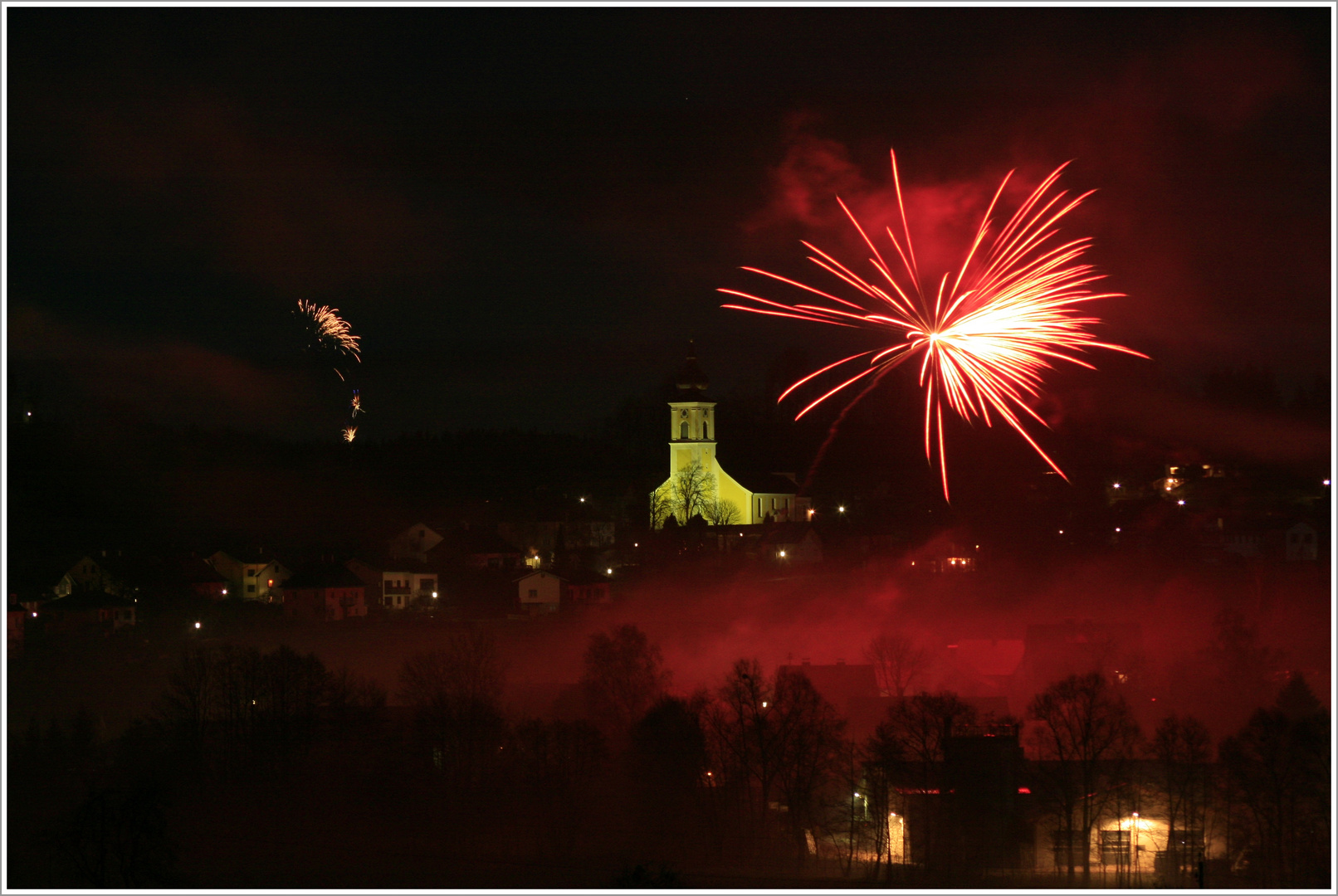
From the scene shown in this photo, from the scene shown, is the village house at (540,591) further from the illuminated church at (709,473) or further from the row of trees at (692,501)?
the illuminated church at (709,473)

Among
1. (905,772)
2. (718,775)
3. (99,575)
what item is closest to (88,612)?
(99,575)

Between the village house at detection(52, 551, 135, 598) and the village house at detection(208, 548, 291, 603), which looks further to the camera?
the village house at detection(208, 548, 291, 603)

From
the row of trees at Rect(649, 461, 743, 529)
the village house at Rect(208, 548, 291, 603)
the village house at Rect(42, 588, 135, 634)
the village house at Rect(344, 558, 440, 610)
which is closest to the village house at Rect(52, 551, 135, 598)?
the village house at Rect(42, 588, 135, 634)

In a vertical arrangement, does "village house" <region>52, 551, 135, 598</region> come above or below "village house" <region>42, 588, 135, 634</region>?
above

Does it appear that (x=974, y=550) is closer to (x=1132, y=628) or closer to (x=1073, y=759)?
(x=1132, y=628)

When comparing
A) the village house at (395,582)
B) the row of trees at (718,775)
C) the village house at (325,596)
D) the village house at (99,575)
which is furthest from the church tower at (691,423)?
the row of trees at (718,775)

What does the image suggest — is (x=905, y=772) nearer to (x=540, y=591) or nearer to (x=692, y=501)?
(x=540, y=591)

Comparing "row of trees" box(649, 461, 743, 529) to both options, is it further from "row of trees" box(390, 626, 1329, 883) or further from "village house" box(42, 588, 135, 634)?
"row of trees" box(390, 626, 1329, 883)

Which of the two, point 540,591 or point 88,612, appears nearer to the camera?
point 88,612

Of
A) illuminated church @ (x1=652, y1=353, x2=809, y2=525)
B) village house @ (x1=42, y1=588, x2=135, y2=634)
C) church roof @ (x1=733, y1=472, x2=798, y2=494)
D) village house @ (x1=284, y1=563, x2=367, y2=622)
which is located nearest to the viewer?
village house @ (x1=42, y1=588, x2=135, y2=634)
